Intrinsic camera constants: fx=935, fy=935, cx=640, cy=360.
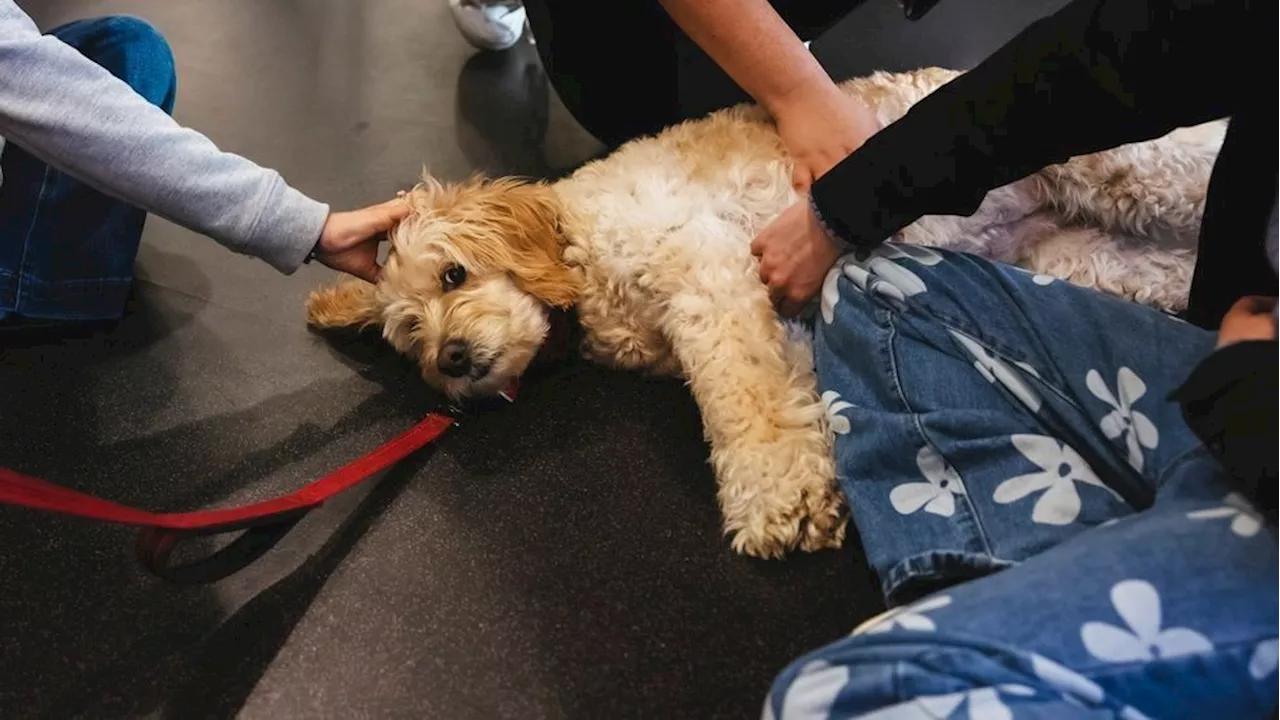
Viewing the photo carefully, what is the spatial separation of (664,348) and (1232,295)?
705 millimetres

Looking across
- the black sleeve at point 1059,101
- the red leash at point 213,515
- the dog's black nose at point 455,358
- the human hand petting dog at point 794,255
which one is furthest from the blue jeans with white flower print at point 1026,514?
the red leash at point 213,515

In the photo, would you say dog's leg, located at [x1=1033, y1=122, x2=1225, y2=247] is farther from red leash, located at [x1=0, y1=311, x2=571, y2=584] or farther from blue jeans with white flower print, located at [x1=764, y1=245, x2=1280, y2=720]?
red leash, located at [x1=0, y1=311, x2=571, y2=584]

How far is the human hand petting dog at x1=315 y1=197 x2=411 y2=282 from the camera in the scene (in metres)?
1.30

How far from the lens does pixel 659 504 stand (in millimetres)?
1239

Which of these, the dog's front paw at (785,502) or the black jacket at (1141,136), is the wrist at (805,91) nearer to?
the black jacket at (1141,136)

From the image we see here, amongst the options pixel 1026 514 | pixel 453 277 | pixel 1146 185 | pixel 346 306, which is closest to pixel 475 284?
pixel 453 277

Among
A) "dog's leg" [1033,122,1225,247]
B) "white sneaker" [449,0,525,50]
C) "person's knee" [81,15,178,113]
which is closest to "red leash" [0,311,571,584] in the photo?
"person's knee" [81,15,178,113]

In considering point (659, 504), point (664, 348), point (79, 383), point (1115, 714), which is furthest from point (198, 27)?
point (1115, 714)

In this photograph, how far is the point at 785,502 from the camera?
1098 millimetres

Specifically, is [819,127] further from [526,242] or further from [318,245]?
[318,245]

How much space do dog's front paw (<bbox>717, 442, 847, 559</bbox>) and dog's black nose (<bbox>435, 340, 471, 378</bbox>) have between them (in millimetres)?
410

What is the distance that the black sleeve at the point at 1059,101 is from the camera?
87 cm

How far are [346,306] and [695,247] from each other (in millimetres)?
571

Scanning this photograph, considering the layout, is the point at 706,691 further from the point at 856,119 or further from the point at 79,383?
the point at 79,383
